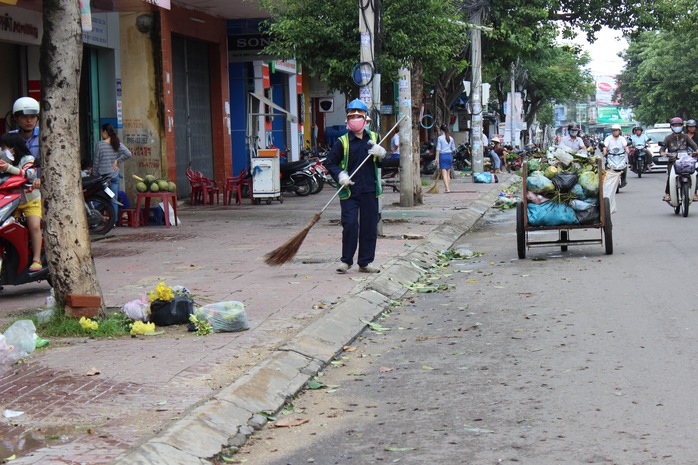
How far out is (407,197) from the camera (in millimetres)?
20172

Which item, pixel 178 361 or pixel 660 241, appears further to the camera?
pixel 660 241

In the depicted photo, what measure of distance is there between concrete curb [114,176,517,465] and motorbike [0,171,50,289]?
3102 millimetres

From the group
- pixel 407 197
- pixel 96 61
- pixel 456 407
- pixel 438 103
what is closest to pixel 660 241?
pixel 407 197

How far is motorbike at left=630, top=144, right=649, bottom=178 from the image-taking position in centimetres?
Result: 3462

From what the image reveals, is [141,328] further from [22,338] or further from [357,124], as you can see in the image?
[357,124]

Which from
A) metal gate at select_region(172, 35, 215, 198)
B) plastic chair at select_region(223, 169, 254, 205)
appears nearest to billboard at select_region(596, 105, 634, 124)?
metal gate at select_region(172, 35, 215, 198)

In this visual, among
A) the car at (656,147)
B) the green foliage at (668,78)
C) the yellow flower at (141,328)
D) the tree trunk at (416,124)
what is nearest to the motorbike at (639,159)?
the car at (656,147)

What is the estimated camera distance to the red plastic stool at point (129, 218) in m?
17.0

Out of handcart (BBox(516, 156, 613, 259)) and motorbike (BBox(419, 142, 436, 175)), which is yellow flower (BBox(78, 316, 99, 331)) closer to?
handcart (BBox(516, 156, 613, 259))

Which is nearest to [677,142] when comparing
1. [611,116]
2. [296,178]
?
[296,178]

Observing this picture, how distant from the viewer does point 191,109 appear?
23.0 metres

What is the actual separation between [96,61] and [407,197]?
6650mm

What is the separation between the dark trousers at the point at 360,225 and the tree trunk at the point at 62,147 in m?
3.68

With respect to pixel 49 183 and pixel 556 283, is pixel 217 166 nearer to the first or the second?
pixel 556 283
